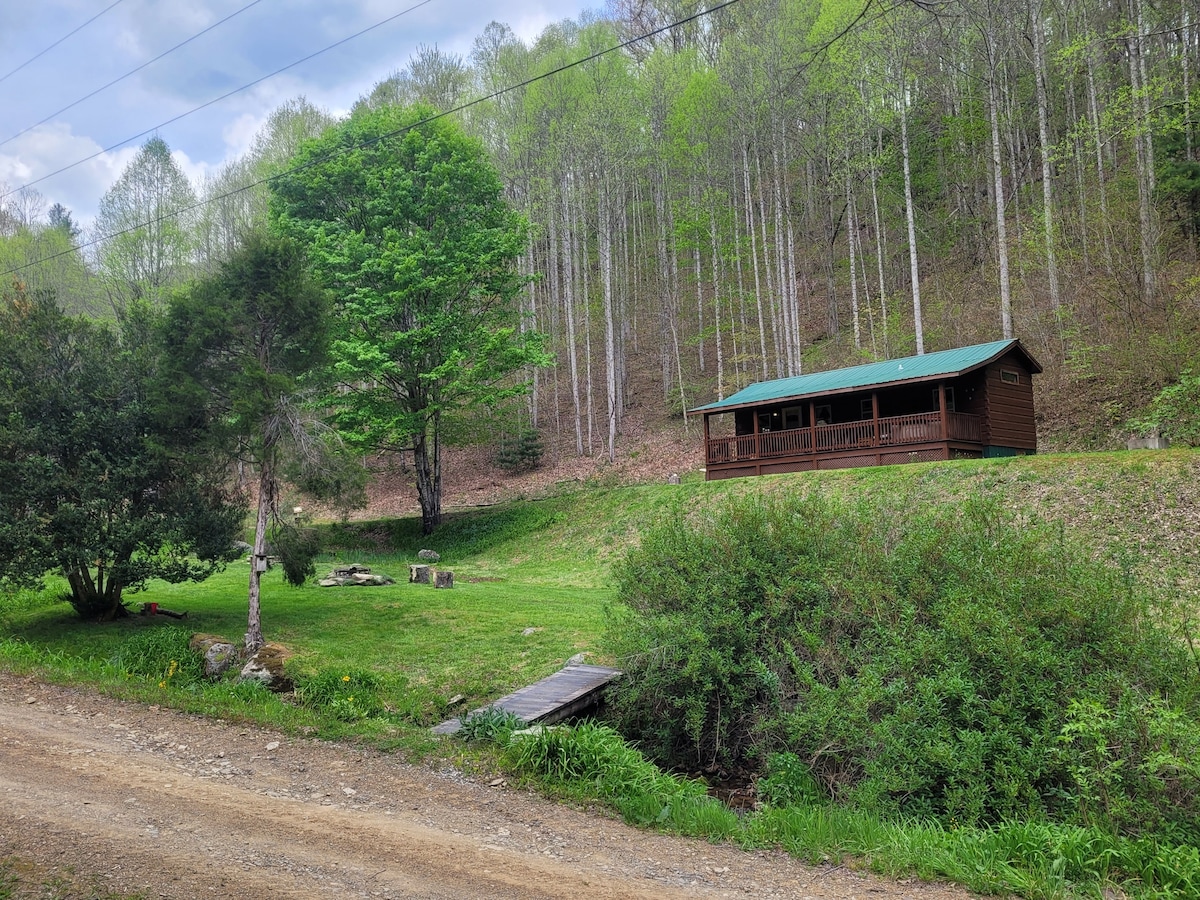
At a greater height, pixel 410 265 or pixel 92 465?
pixel 410 265

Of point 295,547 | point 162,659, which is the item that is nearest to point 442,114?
point 295,547

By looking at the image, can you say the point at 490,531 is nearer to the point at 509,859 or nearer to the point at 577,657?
the point at 577,657

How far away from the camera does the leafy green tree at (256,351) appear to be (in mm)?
10391

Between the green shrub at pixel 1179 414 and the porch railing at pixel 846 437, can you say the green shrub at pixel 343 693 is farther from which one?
the green shrub at pixel 1179 414

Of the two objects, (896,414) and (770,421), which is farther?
(770,421)

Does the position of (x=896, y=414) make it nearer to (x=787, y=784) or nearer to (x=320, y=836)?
(x=787, y=784)

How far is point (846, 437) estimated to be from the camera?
69.5 feet

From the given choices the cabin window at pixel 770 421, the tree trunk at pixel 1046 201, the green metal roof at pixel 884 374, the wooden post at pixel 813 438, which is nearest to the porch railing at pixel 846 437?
the wooden post at pixel 813 438

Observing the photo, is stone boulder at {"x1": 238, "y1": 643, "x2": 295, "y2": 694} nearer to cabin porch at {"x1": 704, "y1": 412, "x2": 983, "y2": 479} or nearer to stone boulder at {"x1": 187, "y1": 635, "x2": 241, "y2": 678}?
stone boulder at {"x1": 187, "y1": 635, "x2": 241, "y2": 678}

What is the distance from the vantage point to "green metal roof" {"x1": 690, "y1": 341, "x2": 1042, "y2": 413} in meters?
19.6

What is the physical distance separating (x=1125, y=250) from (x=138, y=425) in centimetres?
2410

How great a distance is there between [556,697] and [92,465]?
7.78m

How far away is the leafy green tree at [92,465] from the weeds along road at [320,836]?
4.28 metres

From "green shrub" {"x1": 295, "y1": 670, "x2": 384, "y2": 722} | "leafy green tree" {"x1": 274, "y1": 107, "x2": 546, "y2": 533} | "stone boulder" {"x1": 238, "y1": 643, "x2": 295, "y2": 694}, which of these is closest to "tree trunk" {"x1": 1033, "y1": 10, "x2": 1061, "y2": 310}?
"leafy green tree" {"x1": 274, "y1": 107, "x2": 546, "y2": 533}
